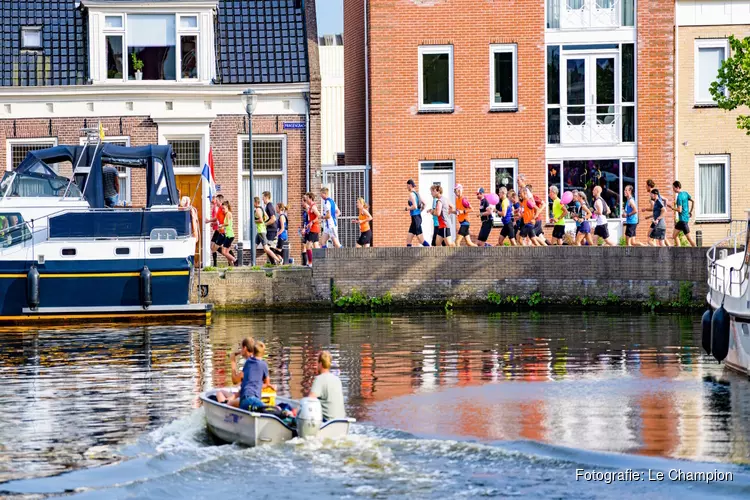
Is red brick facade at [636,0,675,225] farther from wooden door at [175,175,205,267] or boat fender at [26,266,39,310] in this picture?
boat fender at [26,266,39,310]

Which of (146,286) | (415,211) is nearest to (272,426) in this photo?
(146,286)

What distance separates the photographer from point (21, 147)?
38594mm

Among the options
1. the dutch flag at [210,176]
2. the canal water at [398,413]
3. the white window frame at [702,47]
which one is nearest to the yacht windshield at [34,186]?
the canal water at [398,413]

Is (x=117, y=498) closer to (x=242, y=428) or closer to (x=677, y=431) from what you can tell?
(x=242, y=428)

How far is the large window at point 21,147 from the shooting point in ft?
126

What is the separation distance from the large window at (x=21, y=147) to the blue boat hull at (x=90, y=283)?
9.50 meters

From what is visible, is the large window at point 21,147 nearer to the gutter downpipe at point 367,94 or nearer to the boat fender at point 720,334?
the gutter downpipe at point 367,94

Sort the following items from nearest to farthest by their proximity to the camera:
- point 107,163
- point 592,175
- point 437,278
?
point 107,163, point 437,278, point 592,175

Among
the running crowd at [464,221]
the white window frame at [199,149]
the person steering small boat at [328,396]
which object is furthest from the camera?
the white window frame at [199,149]

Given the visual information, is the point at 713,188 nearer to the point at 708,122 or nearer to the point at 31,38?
the point at 708,122

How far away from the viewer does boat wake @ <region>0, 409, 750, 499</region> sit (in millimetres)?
14141

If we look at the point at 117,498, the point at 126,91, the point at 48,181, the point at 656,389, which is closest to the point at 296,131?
the point at 126,91

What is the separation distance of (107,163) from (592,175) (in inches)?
574

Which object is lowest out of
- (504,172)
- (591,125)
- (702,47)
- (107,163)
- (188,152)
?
(504,172)
